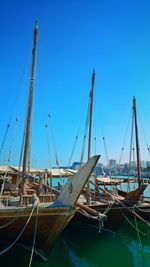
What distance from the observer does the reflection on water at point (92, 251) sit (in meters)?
11.2

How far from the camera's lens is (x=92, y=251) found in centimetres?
1328

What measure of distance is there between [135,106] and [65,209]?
574 inches

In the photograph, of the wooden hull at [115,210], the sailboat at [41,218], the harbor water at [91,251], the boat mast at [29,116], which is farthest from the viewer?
the wooden hull at [115,210]

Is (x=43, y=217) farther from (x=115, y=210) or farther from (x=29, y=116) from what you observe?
(x=115, y=210)

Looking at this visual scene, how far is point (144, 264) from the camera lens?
38.6 feet

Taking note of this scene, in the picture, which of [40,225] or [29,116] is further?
[29,116]

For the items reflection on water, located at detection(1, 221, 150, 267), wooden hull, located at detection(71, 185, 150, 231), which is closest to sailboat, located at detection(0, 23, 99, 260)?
reflection on water, located at detection(1, 221, 150, 267)

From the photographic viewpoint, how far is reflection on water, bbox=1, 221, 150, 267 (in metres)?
11.2

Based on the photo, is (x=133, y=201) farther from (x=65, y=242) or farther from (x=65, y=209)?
(x=65, y=209)

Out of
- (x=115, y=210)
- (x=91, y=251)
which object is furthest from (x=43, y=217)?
(x=115, y=210)

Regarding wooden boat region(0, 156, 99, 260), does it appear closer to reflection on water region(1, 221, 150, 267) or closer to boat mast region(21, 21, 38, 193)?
reflection on water region(1, 221, 150, 267)

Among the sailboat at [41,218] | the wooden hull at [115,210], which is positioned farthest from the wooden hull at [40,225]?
the wooden hull at [115,210]

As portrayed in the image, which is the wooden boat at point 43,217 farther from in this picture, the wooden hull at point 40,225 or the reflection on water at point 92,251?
the reflection on water at point 92,251

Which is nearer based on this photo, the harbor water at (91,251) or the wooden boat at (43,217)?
the wooden boat at (43,217)
